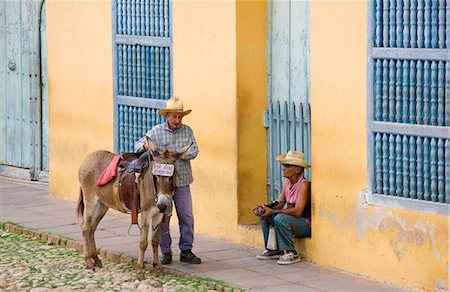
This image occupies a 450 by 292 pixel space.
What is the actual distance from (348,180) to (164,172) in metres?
1.79

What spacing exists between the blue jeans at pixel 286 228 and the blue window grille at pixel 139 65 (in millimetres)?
2882

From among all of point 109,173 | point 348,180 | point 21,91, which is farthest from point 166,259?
point 21,91

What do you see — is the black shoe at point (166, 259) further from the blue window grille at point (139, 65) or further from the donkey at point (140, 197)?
the blue window grille at point (139, 65)

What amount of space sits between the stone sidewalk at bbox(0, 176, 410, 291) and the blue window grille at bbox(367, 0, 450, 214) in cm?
92

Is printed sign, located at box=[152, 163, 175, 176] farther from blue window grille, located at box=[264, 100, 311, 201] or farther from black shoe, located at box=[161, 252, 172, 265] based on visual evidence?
blue window grille, located at box=[264, 100, 311, 201]

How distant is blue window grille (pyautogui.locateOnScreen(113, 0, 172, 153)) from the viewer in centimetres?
1437

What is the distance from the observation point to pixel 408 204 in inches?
426

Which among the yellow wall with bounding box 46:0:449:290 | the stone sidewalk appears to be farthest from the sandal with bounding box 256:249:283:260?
the yellow wall with bounding box 46:0:449:290

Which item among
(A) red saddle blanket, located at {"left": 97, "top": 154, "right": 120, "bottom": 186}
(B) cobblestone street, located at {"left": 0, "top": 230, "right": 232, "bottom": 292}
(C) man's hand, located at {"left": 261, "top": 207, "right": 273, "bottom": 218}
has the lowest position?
(B) cobblestone street, located at {"left": 0, "top": 230, "right": 232, "bottom": 292}

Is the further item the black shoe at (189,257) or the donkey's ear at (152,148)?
the black shoe at (189,257)

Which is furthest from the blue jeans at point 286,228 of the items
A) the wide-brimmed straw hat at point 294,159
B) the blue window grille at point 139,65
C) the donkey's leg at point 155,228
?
the blue window grille at point 139,65

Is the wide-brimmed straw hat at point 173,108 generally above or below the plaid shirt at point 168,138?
above

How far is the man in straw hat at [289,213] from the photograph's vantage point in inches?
468

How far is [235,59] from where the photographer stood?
510 inches
